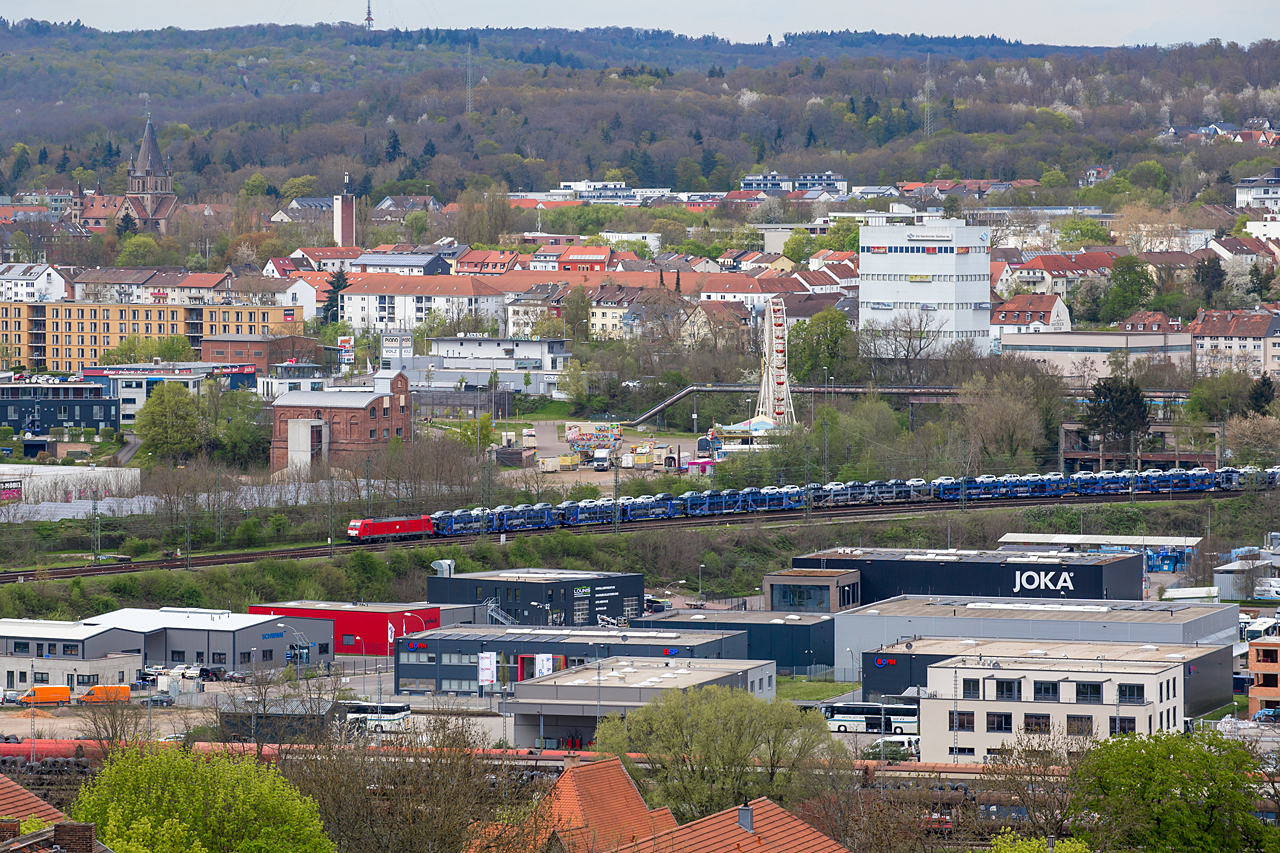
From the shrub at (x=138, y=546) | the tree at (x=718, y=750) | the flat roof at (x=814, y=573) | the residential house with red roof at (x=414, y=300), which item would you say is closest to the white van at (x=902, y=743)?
the tree at (x=718, y=750)

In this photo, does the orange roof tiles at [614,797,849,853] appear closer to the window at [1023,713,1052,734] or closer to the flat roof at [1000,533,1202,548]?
the window at [1023,713,1052,734]

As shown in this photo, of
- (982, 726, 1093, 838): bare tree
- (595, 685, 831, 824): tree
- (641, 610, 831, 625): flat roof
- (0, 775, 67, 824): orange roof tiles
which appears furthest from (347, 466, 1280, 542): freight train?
(0, 775, 67, 824): orange roof tiles

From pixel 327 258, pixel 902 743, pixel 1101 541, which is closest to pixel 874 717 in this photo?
pixel 902 743

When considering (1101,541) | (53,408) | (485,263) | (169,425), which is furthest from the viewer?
(485,263)

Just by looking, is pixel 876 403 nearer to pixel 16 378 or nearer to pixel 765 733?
pixel 16 378

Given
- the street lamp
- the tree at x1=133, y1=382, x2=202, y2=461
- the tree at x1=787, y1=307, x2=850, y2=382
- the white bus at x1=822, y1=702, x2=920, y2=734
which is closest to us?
the white bus at x1=822, y1=702, x2=920, y2=734

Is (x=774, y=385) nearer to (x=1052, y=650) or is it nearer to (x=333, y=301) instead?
(x=1052, y=650)
